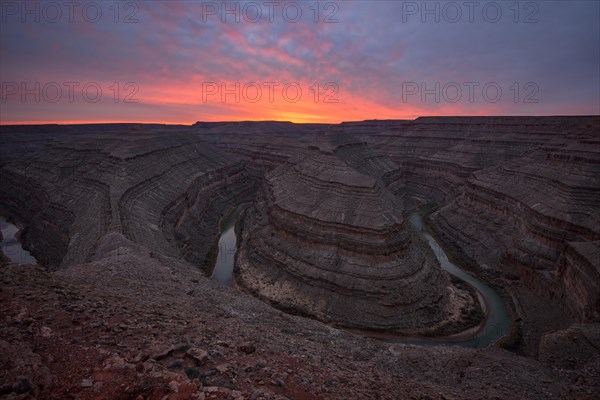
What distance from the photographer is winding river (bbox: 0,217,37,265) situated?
35.1 metres

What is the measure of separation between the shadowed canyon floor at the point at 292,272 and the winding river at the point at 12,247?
1.40m

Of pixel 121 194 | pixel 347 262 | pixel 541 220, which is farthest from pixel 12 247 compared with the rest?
pixel 541 220

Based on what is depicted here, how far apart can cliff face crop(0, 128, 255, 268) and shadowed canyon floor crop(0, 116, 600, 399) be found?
0.33 m

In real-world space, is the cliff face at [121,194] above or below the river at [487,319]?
above

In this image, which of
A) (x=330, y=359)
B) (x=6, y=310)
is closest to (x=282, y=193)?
(x=330, y=359)

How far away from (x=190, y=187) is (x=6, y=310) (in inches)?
1624

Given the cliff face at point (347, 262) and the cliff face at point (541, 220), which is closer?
the cliff face at point (347, 262)

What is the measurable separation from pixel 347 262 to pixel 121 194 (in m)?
25.9

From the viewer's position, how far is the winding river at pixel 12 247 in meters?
35.1

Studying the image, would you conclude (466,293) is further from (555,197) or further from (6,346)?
(6,346)

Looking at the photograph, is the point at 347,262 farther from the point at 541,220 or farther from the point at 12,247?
the point at 12,247

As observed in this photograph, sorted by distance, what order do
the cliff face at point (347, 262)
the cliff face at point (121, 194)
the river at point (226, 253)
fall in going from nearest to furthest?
1. the cliff face at point (347, 262)
2. the cliff face at point (121, 194)
3. the river at point (226, 253)

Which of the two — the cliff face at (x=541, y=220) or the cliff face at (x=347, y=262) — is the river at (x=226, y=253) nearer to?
the cliff face at (x=347, y=262)

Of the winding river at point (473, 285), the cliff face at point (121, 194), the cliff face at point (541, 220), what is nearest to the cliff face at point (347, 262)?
the winding river at point (473, 285)
